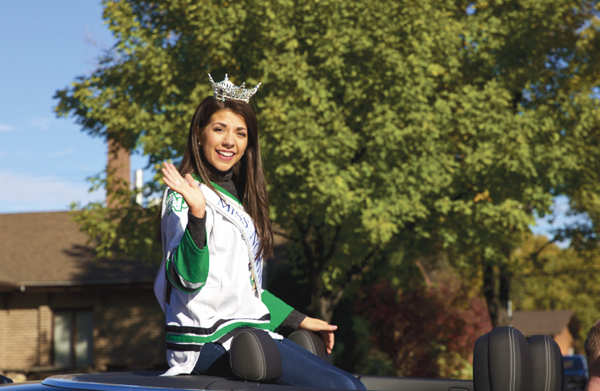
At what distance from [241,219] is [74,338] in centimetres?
1887

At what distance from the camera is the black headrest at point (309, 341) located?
133 inches

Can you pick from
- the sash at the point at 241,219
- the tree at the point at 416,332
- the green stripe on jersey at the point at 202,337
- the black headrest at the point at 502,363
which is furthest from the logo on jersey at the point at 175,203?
the tree at the point at 416,332

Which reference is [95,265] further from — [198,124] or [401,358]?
[198,124]

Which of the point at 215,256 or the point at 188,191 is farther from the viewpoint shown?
the point at 215,256

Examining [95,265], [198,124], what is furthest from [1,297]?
[198,124]

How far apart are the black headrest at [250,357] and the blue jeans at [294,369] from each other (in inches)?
5.3

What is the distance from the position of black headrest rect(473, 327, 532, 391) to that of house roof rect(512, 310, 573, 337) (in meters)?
62.6

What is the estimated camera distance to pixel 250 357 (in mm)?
2564

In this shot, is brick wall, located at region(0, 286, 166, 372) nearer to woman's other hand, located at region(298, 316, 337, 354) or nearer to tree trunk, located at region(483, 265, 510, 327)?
tree trunk, located at region(483, 265, 510, 327)

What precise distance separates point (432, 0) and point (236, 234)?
1089 centimetres

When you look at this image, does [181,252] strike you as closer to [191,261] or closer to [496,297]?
[191,261]

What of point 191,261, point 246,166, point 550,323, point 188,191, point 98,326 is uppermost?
point 246,166

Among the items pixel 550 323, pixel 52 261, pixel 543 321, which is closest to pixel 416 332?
pixel 52 261

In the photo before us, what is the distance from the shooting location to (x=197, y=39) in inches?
465
